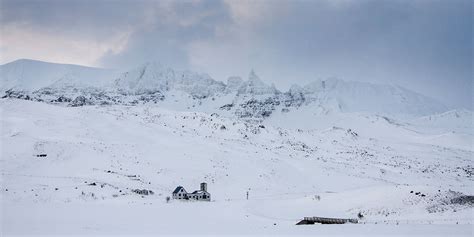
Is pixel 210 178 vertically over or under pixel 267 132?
under

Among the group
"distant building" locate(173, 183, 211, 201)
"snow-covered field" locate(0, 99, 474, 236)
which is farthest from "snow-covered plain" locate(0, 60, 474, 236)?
"distant building" locate(173, 183, 211, 201)

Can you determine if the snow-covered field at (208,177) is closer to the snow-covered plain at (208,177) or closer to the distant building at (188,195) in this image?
the snow-covered plain at (208,177)

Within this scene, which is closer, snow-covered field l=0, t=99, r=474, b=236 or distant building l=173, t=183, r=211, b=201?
snow-covered field l=0, t=99, r=474, b=236

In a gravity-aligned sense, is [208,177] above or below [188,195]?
above

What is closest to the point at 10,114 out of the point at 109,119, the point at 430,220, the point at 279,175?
the point at 109,119

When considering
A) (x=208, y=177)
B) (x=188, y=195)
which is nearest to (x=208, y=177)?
(x=208, y=177)

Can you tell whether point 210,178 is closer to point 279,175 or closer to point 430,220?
point 279,175

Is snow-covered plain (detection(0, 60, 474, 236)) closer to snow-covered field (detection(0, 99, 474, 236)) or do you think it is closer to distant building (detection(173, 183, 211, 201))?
snow-covered field (detection(0, 99, 474, 236))

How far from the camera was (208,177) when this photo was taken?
85000 mm

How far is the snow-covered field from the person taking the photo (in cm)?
3519

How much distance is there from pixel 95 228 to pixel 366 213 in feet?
74.3

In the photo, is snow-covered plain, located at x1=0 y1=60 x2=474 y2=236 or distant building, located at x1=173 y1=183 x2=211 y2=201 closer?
snow-covered plain, located at x1=0 y1=60 x2=474 y2=236

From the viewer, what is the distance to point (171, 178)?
80.8m

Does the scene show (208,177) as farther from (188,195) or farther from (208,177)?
(188,195)
